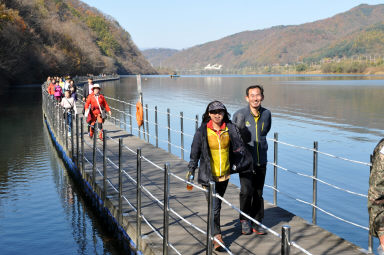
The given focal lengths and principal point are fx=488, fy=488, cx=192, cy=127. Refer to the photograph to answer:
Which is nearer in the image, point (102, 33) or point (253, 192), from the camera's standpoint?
point (253, 192)

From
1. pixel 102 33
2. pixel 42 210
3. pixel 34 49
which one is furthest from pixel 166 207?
pixel 102 33

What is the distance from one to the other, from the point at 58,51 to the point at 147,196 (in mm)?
78815

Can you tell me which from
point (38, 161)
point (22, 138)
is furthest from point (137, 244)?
point (22, 138)

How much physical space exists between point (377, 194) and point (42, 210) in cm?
889

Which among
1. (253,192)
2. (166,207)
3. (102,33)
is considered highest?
(102,33)

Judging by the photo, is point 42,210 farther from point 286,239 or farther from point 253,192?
point 286,239

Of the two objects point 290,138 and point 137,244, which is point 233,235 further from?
point 290,138

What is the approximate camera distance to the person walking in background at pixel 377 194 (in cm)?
349

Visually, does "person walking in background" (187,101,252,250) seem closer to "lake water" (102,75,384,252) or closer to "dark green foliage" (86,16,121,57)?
"lake water" (102,75,384,252)

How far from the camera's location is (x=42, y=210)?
11.0 m

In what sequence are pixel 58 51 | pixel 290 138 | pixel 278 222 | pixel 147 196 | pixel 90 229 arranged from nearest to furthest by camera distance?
pixel 278 222
pixel 147 196
pixel 90 229
pixel 290 138
pixel 58 51

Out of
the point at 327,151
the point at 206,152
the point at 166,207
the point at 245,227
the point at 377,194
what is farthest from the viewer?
the point at 327,151

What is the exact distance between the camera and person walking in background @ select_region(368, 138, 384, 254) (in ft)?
11.4

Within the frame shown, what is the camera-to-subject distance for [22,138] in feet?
69.5
